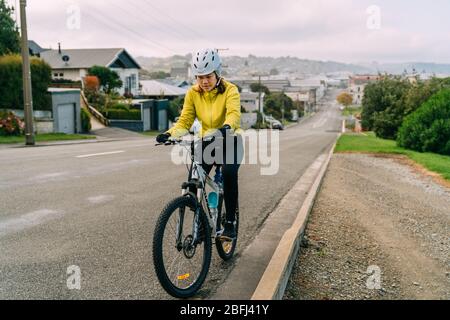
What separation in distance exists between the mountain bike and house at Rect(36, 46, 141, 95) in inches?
1916

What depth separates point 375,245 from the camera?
20.2 ft

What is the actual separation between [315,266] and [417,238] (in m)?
2.39

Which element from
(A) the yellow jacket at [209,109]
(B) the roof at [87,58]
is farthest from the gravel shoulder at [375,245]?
(B) the roof at [87,58]

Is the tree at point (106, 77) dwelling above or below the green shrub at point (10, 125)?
above

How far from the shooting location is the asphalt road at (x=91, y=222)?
4180 mm

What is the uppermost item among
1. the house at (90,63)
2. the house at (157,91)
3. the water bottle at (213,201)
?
the house at (90,63)

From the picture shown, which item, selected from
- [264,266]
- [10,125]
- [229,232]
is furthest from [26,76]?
[264,266]

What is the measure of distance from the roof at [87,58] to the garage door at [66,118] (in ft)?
65.0

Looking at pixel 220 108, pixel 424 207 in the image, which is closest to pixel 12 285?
pixel 220 108

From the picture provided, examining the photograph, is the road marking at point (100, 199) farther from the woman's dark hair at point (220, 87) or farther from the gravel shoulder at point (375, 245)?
the woman's dark hair at point (220, 87)

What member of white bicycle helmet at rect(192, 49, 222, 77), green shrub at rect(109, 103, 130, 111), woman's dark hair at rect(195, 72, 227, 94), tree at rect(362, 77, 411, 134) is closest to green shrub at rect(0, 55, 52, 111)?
green shrub at rect(109, 103, 130, 111)

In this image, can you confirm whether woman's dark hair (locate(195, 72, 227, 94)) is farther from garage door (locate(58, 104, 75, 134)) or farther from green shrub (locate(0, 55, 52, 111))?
garage door (locate(58, 104, 75, 134))

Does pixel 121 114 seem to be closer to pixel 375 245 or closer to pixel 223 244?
pixel 375 245

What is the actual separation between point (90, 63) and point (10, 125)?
30.8 metres
